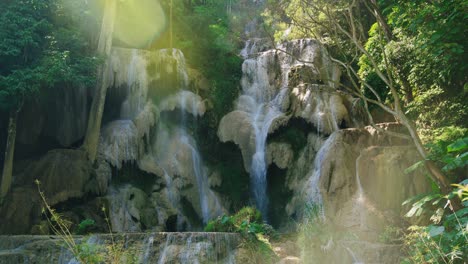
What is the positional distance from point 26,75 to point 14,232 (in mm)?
5013

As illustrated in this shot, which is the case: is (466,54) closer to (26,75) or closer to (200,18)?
(26,75)

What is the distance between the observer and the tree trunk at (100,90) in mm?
15516

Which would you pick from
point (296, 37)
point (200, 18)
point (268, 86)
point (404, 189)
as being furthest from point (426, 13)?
point (200, 18)

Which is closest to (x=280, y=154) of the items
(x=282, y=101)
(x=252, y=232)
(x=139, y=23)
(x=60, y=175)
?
(x=282, y=101)

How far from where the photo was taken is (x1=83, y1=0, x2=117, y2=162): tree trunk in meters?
15.5

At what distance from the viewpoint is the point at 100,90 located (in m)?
16.4

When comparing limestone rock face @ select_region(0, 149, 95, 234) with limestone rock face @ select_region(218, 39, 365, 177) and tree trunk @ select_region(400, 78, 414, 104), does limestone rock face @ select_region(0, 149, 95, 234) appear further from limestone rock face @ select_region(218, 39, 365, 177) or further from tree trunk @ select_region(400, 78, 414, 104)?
tree trunk @ select_region(400, 78, 414, 104)

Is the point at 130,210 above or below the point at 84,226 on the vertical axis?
above

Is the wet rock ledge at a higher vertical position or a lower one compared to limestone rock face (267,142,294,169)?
lower

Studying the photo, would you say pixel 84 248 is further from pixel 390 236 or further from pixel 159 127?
pixel 159 127

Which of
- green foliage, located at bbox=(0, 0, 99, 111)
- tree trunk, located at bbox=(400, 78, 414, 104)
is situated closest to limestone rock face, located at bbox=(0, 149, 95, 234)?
green foliage, located at bbox=(0, 0, 99, 111)

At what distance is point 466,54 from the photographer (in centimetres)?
928

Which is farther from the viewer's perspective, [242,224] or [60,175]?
[60,175]

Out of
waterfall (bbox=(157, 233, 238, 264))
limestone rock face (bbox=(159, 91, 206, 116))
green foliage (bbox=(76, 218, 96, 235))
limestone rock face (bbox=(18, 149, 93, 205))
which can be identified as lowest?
waterfall (bbox=(157, 233, 238, 264))
